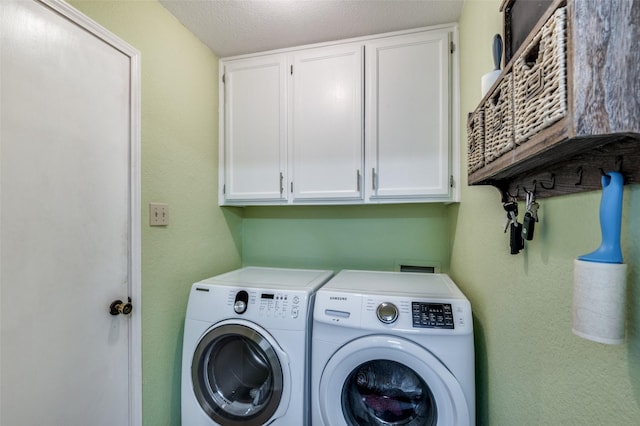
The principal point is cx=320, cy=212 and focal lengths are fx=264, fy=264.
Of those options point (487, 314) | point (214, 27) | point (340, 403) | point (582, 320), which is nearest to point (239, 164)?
point (214, 27)

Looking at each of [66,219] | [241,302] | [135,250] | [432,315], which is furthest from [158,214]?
[432,315]

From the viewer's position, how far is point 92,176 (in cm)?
106

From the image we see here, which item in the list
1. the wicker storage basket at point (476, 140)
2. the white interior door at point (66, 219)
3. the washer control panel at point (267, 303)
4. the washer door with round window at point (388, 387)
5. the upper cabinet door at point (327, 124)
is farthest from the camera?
the upper cabinet door at point (327, 124)

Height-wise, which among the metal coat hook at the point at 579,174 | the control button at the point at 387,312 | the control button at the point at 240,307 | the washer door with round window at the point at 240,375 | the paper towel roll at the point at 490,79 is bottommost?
the washer door with round window at the point at 240,375

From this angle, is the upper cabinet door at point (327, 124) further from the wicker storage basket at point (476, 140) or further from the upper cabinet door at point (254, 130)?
the wicker storage basket at point (476, 140)

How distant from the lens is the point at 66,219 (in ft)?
3.20

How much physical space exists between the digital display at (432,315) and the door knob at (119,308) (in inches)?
48.4

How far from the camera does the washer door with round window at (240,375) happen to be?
1.21m

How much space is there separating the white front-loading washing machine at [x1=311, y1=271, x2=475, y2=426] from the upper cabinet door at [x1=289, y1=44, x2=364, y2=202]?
2.16 feet

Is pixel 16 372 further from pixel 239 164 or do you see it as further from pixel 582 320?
pixel 582 320

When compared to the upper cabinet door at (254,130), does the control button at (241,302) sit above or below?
below

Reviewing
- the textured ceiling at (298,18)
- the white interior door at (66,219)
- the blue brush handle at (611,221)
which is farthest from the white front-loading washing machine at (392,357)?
the textured ceiling at (298,18)

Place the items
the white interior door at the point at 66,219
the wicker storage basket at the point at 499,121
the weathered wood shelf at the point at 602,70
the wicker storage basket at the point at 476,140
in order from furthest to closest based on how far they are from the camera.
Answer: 1. the white interior door at the point at 66,219
2. the wicker storage basket at the point at 476,140
3. the wicker storage basket at the point at 499,121
4. the weathered wood shelf at the point at 602,70

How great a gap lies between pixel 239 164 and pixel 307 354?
4.09ft
